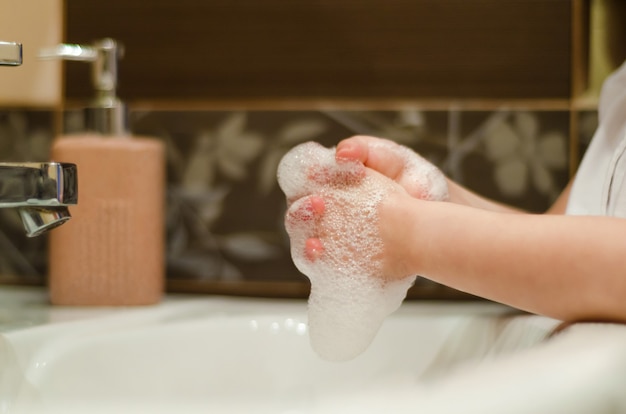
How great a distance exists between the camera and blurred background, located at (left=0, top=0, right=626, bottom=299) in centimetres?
79

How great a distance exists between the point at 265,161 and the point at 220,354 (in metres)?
0.25

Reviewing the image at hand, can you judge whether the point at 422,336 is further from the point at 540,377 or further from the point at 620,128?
the point at 540,377

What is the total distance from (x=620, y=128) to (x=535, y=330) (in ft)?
0.79

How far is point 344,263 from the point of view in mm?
559

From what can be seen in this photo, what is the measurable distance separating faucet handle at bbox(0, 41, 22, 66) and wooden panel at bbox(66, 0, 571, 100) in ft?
1.20

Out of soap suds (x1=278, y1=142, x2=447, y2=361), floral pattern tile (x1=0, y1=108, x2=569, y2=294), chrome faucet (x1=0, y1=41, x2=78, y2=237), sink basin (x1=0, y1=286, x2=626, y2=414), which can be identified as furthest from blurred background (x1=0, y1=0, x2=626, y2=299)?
chrome faucet (x1=0, y1=41, x2=78, y2=237)

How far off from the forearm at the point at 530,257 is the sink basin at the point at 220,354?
0.04 metres

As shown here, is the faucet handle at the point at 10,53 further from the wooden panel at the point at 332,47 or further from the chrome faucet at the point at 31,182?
the wooden panel at the point at 332,47

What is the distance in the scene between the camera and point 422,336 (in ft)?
2.24

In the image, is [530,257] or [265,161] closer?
[530,257]

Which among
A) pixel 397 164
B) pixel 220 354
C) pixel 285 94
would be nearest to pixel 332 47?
pixel 285 94

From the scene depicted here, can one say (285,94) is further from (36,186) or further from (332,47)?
(36,186)

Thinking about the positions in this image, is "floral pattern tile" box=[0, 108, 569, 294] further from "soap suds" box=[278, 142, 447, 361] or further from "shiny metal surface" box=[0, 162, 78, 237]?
"shiny metal surface" box=[0, 162, 78, 237]

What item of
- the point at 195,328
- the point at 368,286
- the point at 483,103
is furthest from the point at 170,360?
the point at 483,103
